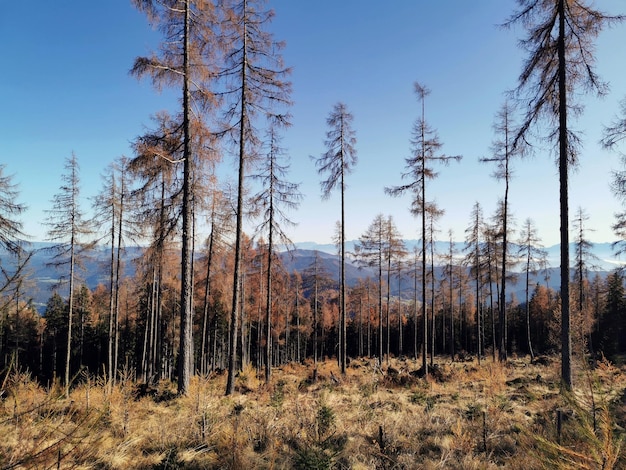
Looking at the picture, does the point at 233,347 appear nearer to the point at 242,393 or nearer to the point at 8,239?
the point at 242,393

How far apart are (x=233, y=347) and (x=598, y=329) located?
4751cm

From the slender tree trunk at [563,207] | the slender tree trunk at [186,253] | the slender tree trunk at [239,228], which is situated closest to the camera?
the slender tree trunk at [563,207]

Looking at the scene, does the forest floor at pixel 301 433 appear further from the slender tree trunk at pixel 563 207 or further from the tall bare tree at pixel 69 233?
the tall bare tree at pixel 69 233

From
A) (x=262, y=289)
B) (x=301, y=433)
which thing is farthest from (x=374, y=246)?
(x=301, y=433)

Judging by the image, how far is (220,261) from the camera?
61.2 ft

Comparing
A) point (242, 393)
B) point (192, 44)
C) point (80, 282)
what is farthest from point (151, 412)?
point (80, 282)

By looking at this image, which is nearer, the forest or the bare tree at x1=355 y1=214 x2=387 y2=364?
the forest

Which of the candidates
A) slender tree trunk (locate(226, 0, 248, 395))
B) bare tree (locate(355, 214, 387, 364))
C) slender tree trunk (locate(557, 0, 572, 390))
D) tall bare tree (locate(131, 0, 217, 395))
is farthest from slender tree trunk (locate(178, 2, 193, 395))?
bare tree (locate(355, 214, 387, 364))

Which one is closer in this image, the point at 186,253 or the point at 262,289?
the point at 186,253

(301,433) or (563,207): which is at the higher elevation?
(563,207)

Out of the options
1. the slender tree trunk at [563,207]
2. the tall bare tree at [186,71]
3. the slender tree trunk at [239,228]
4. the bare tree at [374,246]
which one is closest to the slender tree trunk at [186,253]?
the tall bare tree at [186,71]

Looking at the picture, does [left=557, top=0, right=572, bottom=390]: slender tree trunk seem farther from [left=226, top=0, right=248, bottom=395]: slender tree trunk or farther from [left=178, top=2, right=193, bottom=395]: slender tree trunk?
[left=178, top=2, right=193, bottom=395]: slender tree trunk

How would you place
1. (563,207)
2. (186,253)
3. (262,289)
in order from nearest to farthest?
1. (563,207)
2. (186,253)
3. (262,289)

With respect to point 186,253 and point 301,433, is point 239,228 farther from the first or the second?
point 301,433
